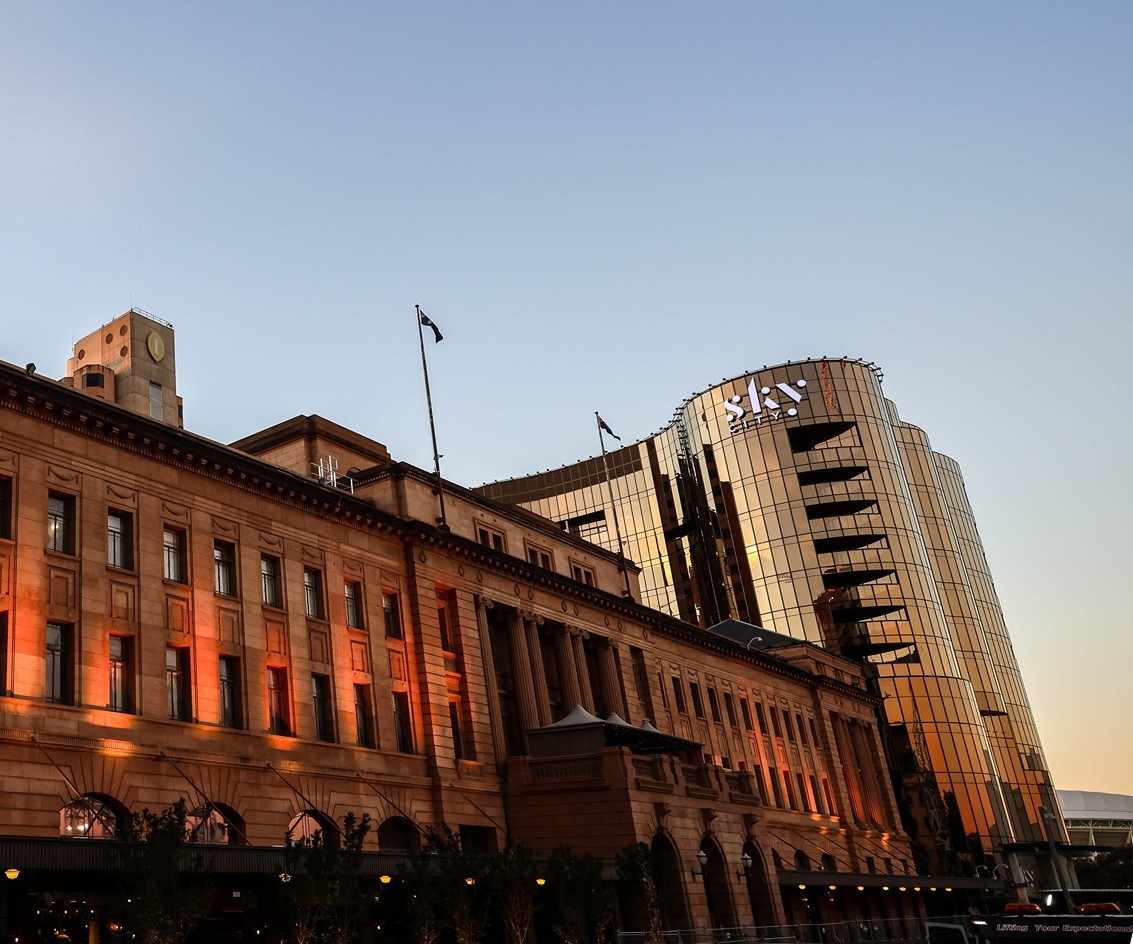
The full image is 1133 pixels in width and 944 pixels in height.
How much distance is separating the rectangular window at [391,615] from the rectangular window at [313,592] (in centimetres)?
365

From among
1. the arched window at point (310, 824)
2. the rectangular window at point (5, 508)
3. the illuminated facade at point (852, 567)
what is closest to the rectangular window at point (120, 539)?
the rectangular window at point (5, 508)

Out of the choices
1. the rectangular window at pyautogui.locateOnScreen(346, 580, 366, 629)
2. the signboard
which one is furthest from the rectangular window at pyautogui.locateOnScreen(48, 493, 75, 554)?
the signboard

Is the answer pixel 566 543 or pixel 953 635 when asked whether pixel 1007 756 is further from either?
pixel 566 543

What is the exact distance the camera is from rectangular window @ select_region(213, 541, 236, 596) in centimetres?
3941

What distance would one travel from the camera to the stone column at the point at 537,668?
53.5 metres

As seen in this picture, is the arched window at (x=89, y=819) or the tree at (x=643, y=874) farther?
the tree at (x=643, y=874)

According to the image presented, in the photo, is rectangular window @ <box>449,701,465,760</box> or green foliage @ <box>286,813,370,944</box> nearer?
green foliage @ <box>286,813,370,944</box>

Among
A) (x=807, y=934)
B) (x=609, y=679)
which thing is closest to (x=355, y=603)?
(x=609, y=679)

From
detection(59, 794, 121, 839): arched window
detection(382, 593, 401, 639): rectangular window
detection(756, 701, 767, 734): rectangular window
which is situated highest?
detection(382, 593, 401, 639): rectangular window

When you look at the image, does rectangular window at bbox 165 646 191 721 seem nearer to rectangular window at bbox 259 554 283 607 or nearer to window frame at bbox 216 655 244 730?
window frame at bbox 216 655 244 730

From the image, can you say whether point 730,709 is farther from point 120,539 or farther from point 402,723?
point 120,539

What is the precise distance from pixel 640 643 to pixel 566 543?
7.04 metres

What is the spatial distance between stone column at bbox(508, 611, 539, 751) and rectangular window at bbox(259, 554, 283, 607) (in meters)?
14.7

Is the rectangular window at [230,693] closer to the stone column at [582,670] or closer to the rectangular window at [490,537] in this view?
the rectangular window at [490,537]
